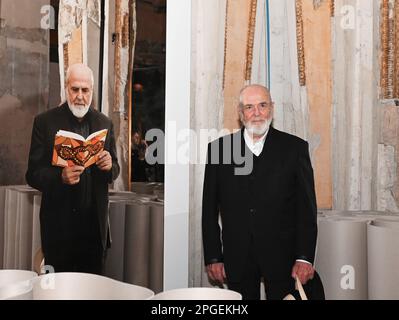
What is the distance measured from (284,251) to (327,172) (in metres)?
0.59

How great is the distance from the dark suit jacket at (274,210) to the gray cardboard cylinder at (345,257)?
0.20 metres

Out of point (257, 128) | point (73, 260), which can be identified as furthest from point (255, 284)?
point (73, 260)

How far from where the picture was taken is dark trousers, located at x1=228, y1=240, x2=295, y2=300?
7.09 feet

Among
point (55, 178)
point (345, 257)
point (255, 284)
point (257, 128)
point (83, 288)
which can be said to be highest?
point (257, 128)

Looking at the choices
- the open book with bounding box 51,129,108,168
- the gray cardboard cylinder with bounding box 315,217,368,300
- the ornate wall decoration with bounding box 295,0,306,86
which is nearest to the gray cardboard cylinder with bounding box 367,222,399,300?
the gray cardboard cylinder with bounding box 315,217,368,300

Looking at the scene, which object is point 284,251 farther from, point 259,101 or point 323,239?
point 259,101

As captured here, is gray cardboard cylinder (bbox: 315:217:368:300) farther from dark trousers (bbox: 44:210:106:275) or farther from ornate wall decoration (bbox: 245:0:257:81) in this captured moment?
dark trousers (bbox: 44:210:106:275)

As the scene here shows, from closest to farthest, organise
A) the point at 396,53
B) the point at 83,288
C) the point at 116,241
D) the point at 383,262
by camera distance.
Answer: the point at 83,288, the point at 383,262, the point at 116,241, the point at 396,53

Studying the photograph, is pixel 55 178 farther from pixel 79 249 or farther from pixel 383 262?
pixel 383 262

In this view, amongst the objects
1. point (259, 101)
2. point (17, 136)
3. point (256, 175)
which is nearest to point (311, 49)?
point (259, 101)

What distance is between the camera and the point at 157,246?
2.23m

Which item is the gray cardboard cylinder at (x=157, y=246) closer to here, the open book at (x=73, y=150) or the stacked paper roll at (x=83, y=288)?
the open book at (x=73, y=150)

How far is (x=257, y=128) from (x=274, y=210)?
0.37 m

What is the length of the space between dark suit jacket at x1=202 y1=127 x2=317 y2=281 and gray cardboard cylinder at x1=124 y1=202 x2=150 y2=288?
1.20 ft
